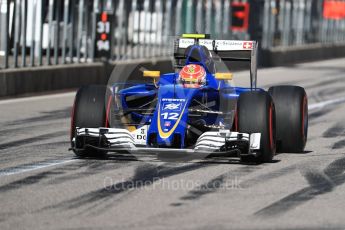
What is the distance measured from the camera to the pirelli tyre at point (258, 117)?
1148 centimetres

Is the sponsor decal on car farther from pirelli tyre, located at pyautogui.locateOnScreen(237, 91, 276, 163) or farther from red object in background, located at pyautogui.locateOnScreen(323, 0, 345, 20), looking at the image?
red object in background, located at pyautogui.locateOnScreen(323, 0, 345, 20)

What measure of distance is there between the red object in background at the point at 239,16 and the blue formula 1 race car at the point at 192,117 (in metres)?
22.8

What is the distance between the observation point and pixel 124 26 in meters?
28.2

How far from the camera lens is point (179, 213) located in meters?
8.52

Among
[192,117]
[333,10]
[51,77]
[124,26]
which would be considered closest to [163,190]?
[192,117]

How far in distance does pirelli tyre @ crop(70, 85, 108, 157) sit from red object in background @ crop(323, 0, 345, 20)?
35855 mm

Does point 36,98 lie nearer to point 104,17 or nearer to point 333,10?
point 104,17

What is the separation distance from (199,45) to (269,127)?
1.62 meters

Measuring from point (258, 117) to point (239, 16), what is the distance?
24.5 meters

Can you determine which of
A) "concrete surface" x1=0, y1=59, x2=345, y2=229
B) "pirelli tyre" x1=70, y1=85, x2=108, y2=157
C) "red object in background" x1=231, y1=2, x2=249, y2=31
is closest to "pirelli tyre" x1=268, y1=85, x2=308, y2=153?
"concrete surface" x1=0, y1=59, x2=345, y2=229

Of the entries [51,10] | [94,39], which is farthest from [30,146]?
[94,39]

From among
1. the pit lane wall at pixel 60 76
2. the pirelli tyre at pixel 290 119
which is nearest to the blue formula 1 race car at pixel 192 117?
the pirelli tyre at pixel 290 119

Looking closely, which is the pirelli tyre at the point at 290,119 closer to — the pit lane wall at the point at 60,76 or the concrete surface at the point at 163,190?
the concrete surface at the point at 163,190

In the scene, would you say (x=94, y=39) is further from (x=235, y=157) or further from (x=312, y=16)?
(x=312, y=16)
